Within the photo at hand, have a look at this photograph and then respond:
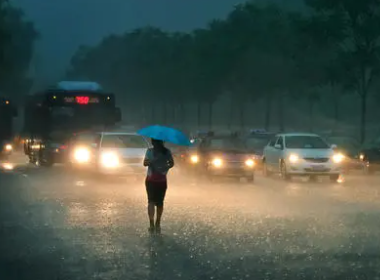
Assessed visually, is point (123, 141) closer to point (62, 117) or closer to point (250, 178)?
point (250, 178)

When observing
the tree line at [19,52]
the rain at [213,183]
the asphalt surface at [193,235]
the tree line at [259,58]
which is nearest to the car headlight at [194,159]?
the rain at [213,183]

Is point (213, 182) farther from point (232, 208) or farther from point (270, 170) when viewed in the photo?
point (232, 208)

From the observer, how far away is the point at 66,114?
36812mm

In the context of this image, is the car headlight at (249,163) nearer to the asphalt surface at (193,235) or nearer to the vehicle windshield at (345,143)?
the asphalt surface at (193,235)

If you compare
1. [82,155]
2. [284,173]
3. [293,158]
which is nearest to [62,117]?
→ [82,155]

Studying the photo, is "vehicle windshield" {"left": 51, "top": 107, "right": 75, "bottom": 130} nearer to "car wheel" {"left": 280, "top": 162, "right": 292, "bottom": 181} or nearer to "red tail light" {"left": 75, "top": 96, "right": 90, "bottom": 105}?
"red tail light" {"left": 75, "top": 96, "right": 90, "bottom": 105}

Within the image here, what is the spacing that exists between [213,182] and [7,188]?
24.4ft

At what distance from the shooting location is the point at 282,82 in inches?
2520

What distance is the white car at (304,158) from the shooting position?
2800 cm

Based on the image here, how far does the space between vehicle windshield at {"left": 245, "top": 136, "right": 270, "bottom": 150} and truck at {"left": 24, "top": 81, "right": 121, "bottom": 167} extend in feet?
21.8

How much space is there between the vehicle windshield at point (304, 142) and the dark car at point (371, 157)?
11.8 ft

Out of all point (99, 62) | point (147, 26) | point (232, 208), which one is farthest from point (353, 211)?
point (99, 62)

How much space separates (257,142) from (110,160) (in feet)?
40.9

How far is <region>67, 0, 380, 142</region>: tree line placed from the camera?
4728cm
